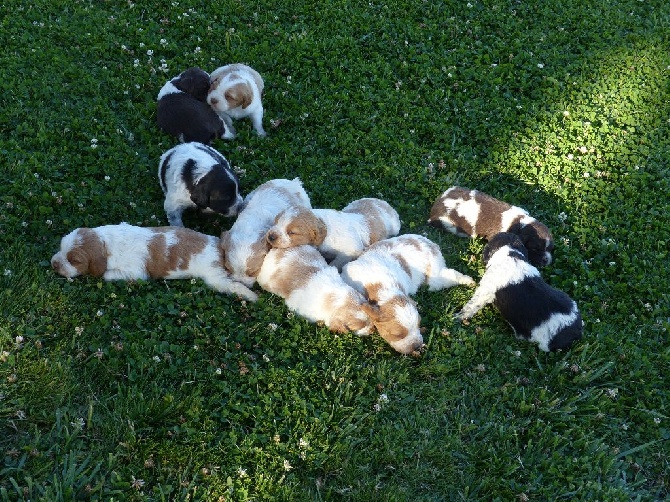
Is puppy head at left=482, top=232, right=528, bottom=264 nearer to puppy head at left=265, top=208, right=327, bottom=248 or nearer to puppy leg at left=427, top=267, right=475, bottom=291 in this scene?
puppy leg at left=427, top=267, right=475, bottom=291

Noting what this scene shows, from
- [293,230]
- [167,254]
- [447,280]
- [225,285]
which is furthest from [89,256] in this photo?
[447,280]

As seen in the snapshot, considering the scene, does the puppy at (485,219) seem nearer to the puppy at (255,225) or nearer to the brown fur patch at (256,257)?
the puppy at (255,225)

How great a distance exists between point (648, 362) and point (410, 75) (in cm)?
510

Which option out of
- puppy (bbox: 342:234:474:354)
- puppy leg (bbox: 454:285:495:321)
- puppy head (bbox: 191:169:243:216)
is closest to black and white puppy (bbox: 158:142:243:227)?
puppy head (bbox: 191:169:243:216)

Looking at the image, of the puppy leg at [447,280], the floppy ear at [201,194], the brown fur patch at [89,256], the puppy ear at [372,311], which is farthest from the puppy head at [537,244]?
the brown fur patch at [89,256]

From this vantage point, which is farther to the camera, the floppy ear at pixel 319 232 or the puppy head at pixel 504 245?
the puppy head at pixel 504 245

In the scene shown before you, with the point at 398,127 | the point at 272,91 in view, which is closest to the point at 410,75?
the point at 398,127

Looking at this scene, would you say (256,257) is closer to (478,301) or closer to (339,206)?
(339,206)

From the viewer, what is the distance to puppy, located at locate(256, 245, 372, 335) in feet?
18.7

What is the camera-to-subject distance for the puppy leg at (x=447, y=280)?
6.54 m

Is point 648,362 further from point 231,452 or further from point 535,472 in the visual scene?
point 231,452

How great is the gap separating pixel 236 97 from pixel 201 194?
5.87 ft

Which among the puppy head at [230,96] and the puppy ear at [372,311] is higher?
the puppy head at [230,96]

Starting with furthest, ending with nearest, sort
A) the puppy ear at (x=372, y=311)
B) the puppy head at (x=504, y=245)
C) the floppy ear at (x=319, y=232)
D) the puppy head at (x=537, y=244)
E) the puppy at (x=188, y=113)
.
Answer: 1. the puppy at (x=188, y=113)
2. the puppy head at (x=537, y=244)
3. the puppy head at (x=504, y=245)
4. the floppy ear at (x=319, y=232)
5. the puppy ear at (x=372, y=311)
